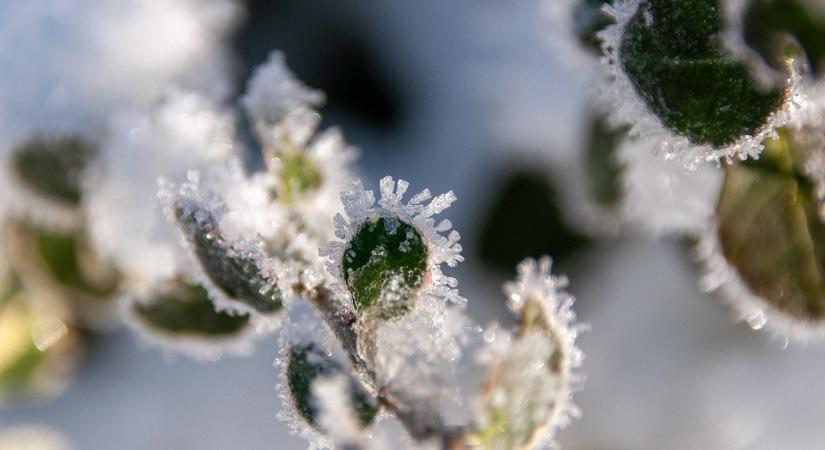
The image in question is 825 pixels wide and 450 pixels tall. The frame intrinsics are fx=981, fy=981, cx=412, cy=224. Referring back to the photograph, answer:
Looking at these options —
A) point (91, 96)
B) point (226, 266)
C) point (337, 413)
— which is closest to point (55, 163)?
point (91, 96)

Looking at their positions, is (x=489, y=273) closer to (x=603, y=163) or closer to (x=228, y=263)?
(x=603, y=163)

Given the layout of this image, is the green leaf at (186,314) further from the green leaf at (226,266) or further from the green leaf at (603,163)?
the green leaf at (603,163)

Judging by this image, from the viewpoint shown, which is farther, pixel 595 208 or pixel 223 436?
pixel 223 436

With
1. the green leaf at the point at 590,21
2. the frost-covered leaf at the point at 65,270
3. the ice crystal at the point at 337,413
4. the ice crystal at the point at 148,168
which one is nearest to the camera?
the ice crystal at the point at 337,413

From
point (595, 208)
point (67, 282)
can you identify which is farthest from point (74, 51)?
point (595, 208)

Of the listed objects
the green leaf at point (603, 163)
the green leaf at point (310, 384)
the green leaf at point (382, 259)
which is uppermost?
the green leaf at point (603, 163)

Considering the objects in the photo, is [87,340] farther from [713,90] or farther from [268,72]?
[713,90]

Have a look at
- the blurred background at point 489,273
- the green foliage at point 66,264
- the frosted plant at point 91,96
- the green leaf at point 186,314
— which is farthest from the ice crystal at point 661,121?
the green foliage at point 66,264

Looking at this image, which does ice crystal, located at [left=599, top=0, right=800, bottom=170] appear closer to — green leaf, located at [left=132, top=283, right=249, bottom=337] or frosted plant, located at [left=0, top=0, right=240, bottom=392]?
green leaf, located at [left=132, top=283, right=249, bottom=337]
